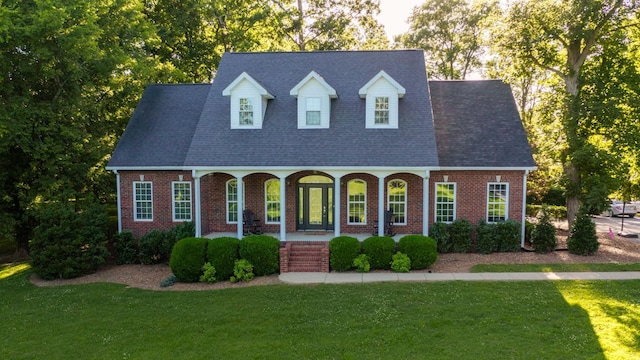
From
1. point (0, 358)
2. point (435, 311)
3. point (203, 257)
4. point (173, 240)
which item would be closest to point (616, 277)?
point (435, 311)

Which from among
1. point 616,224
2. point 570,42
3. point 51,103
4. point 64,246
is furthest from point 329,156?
point 616,224

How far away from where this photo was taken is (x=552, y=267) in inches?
586

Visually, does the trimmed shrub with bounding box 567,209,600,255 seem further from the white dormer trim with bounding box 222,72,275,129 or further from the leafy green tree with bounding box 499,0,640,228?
the white dormer trim with bounding box 222,72,275,129

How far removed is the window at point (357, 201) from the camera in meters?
18.3

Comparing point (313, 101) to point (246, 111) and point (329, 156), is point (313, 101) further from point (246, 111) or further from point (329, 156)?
point (246, 111)

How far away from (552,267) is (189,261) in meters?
12.8

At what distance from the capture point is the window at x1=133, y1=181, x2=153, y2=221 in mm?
18953

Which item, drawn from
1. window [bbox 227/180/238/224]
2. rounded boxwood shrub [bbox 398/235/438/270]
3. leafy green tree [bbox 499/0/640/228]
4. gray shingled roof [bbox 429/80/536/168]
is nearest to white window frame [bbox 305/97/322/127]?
window [bbox 227/180/238/224]

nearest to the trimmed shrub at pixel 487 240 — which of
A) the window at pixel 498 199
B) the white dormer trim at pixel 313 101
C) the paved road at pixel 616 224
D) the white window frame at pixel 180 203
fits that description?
the window at pixel 498 199

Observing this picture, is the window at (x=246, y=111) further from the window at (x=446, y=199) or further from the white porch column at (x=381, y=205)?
the window at (x=446, y=199)

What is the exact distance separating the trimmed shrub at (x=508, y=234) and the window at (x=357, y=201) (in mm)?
5434

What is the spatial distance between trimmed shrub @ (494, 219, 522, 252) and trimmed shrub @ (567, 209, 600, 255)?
2.13 m

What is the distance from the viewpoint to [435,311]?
11000 mm

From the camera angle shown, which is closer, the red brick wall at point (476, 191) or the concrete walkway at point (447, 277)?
the concrete walkway at point (447, 277)
